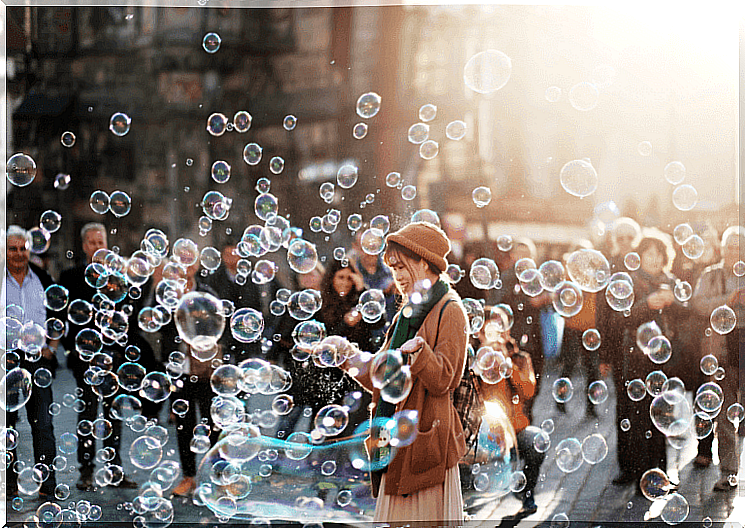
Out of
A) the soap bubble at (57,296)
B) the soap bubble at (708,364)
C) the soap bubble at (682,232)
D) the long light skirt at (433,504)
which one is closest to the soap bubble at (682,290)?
the soap bubble at (682,232)

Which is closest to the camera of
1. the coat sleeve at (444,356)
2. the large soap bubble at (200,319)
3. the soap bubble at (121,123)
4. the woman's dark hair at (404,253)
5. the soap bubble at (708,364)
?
the coat sleeve at (444,356)

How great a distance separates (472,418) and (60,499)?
2359 mm

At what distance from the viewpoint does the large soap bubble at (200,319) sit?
3.70m

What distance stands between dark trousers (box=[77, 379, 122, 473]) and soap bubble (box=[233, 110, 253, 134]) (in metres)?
1.63

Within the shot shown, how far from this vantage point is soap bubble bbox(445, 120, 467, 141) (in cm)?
377

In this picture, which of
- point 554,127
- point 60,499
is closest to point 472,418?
point 554,127

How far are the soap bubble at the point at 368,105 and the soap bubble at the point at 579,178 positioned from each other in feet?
3.53

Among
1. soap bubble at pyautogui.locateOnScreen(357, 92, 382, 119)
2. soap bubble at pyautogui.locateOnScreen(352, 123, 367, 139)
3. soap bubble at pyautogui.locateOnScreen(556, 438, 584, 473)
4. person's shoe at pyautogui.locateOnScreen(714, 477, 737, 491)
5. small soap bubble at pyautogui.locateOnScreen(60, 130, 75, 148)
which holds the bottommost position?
person's shoe at pyautogui.locateOnScreen(714, 477, 737, 491)

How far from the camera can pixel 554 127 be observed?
12.4ft

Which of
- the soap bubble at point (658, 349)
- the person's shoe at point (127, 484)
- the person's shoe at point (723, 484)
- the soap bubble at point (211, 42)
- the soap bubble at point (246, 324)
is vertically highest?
the soap bubble at point (211, 42)

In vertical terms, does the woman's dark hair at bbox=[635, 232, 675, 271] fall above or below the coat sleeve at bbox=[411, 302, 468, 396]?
above

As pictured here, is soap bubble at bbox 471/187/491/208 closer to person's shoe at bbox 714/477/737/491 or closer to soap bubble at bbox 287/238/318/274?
soap bubble at bbox 287/238/318/274

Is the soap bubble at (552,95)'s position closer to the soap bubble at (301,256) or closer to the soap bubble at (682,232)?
the soap bubble at (682,232)

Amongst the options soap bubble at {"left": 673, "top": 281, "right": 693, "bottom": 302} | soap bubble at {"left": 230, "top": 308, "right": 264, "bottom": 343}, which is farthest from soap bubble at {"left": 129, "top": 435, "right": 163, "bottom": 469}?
soap bubble at {"left": 673, "top": 281, "right": 693, "bottom": 302}
